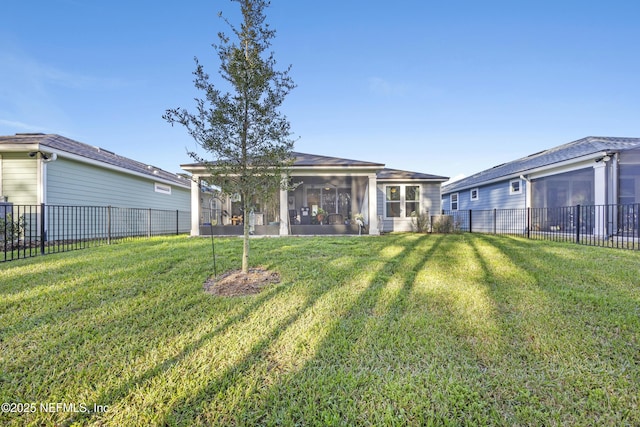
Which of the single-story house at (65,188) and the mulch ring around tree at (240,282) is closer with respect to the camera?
the mulch ring around tree at (240,282)

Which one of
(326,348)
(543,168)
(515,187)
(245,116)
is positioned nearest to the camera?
(326,348)

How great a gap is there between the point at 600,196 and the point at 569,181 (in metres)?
4.06

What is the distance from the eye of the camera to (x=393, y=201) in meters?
13.4

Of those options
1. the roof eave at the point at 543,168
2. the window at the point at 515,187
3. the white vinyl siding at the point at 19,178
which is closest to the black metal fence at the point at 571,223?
the window at the point at 515,187

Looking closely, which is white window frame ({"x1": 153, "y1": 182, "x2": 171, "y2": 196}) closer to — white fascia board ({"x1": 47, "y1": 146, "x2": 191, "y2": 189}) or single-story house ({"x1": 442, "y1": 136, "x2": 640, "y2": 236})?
white fascia board ({"x1": 47, "y1": 146, "x2": 191, "y2": 189})

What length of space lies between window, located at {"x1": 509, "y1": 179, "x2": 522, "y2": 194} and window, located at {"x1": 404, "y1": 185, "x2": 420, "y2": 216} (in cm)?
457

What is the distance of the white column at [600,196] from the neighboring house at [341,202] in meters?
5.45

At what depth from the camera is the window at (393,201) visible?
13.4 m

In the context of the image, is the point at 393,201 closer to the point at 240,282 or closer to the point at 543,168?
the point at 543,168

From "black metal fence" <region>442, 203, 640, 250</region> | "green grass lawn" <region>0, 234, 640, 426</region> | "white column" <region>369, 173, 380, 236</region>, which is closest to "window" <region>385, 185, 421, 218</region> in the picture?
"black metal fence" <region>442, 203, 640, 250</region>

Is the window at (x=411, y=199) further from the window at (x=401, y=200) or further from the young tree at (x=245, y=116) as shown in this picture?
the young tree at (x=245, y=116)

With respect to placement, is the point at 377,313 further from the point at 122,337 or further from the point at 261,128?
the point at 261,128

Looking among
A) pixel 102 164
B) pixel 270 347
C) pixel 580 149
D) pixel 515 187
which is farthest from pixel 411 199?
pixel 102 164

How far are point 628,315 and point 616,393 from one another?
67.8 inches
